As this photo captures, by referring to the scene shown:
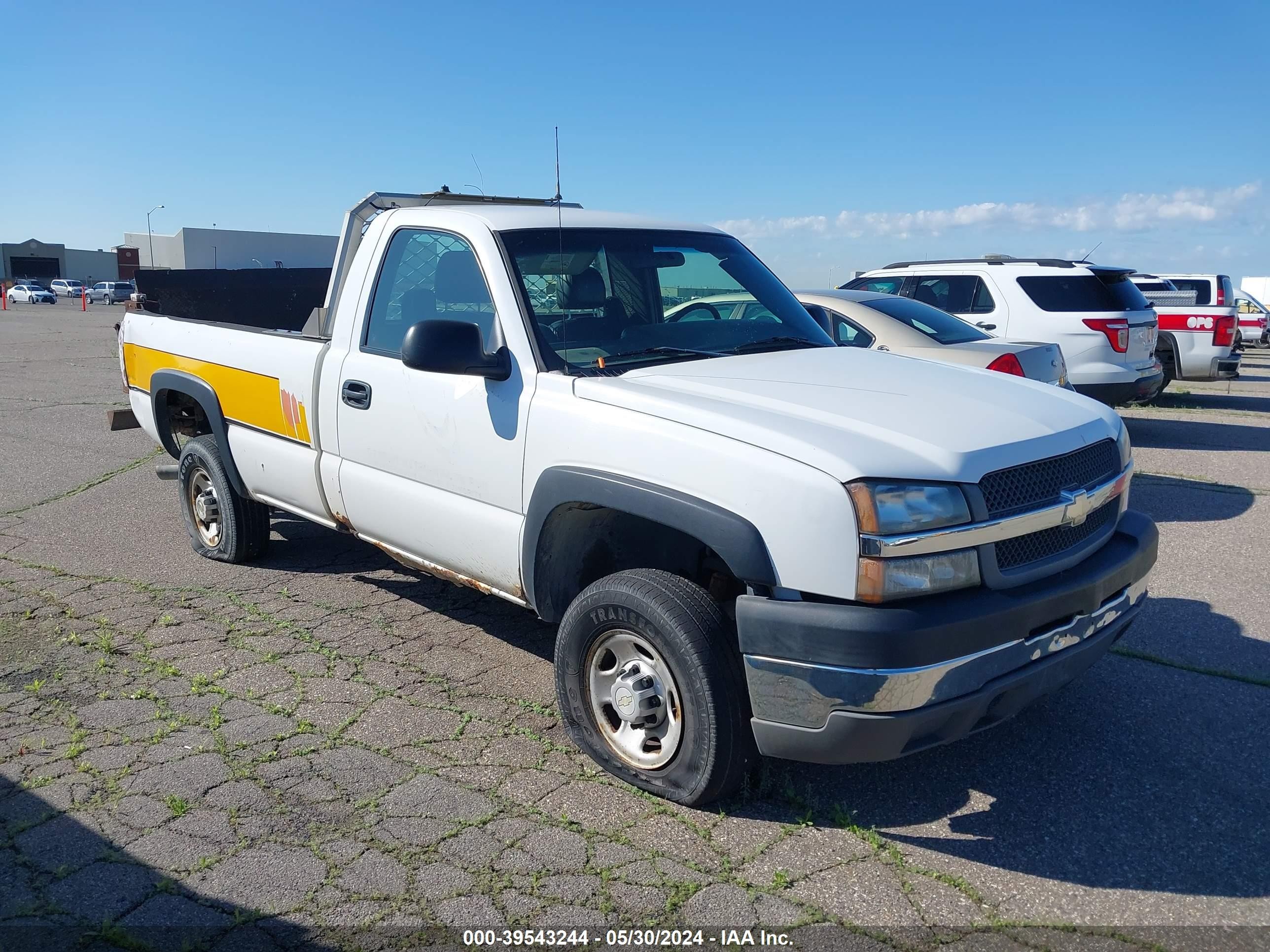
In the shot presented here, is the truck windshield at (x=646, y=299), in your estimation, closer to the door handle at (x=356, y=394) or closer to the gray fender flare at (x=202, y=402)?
the door handle at (x=356, y=394)

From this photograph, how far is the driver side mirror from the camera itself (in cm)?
378

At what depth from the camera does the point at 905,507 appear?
9.92ft

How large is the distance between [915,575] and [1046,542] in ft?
2.13

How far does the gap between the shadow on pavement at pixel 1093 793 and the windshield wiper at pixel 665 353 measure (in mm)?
1609

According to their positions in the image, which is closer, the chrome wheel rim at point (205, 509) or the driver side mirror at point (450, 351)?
the driver side mirror at point (450, 351)

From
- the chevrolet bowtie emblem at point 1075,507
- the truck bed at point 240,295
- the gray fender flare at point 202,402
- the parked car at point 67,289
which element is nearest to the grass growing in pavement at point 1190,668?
the chevrolet bowtie emblem at point 1075,507

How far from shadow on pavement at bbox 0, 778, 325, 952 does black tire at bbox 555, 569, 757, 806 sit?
3.93 feet

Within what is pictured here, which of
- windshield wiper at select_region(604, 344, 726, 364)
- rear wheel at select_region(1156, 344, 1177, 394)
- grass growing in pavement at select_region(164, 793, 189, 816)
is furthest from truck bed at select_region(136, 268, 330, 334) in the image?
rear wheel at select_region(1156, 344, 1177, 394)

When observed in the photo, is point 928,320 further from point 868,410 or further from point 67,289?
point 67,289

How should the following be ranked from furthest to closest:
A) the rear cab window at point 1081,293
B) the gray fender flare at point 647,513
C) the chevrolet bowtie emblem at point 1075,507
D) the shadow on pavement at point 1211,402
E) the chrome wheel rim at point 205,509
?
1. the shadow on pavement at point 1211,402
2. the rear cab window at point 1081,293
3. the chrome wheel rim at point 205,509
4. the chevrolet bowtie emblem at point 1075,507
5. the gray fender flare at point 647,513

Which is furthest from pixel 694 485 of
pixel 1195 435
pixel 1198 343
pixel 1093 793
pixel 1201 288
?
pixel 1201 288

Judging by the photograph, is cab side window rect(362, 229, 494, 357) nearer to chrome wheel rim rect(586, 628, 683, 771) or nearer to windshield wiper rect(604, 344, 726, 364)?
windshield wiper rect(604, 344, 726, 364)

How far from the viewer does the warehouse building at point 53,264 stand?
89.8 metres

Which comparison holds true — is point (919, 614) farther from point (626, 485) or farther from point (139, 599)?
point (139, 599)
